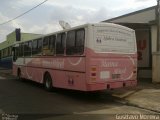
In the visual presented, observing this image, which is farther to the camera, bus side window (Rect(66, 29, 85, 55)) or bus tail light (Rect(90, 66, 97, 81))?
bus side window (Rect(66, 29, 85, 55))

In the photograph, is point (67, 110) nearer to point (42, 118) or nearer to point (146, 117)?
point (42, 118)

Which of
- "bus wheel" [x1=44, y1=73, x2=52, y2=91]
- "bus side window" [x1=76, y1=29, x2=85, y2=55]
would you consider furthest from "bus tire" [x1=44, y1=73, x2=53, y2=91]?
"bus side window" [x1=76, y1=29, x2=85, y2=55]

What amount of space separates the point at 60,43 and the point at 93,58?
295cm

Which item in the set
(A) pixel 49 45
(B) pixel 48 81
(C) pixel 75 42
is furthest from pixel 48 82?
(C) pixel 75 42

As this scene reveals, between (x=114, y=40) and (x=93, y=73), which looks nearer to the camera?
(x=93, y=73)

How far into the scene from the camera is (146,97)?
13.9 meters

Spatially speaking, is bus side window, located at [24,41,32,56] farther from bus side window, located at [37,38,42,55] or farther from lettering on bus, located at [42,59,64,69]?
lettering on bus, located at [42,59,64,69]

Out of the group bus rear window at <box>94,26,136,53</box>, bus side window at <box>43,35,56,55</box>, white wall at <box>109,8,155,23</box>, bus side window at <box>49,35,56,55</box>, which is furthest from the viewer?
white wall at <box>109,8,155,23</box>

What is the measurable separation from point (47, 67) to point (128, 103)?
5.78 m

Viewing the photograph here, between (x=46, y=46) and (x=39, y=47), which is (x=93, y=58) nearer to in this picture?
(x=46, y=46)

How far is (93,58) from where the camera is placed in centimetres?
1319

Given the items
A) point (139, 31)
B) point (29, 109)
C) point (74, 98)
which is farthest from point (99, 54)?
point (139, 31)

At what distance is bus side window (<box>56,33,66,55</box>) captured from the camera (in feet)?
50.6

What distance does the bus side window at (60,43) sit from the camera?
1541cm
